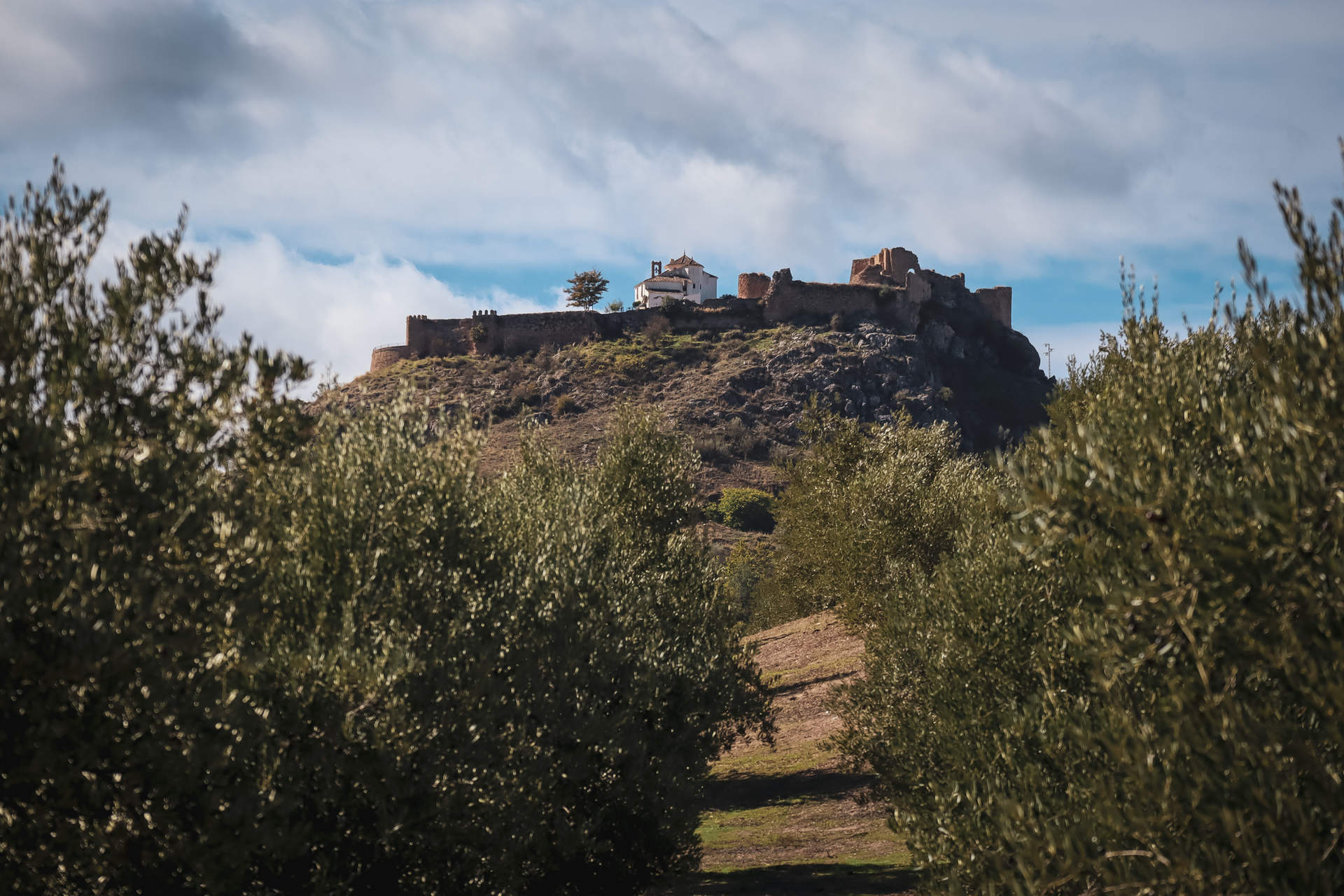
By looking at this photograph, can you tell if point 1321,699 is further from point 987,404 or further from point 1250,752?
point 987,404

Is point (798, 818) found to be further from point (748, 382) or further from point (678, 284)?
point (678, 284)

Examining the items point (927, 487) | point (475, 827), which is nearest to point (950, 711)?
point (475, 827)

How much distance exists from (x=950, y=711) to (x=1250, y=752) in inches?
274

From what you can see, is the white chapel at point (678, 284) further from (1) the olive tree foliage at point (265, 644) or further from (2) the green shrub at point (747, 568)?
(1) the olive tree foliage at point (265, 644)

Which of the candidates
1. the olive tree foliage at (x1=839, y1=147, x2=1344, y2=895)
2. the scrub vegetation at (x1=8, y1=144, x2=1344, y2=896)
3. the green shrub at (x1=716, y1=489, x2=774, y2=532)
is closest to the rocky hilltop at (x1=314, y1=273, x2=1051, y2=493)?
the green shrub at (x1=716, y1=489, x2=774, y2=532)

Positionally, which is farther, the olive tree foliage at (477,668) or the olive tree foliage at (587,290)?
the olive tree foliage at (587,290)

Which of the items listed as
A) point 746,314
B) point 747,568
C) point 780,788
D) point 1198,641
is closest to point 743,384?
point 746,314

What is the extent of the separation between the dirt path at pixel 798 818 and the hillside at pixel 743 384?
53.4m

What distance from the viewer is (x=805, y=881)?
19.8 metres

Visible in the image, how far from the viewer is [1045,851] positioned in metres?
8.59

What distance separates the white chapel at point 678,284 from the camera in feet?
429

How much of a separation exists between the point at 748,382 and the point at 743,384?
0.90 metres

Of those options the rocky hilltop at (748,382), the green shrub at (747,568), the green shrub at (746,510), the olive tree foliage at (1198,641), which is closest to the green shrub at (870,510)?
the olive tree foliage at (1198,641)

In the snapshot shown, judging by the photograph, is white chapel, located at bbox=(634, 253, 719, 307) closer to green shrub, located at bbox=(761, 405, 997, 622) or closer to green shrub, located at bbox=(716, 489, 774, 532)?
green shrub, located at bbox=(716, 489, 774, 532)
